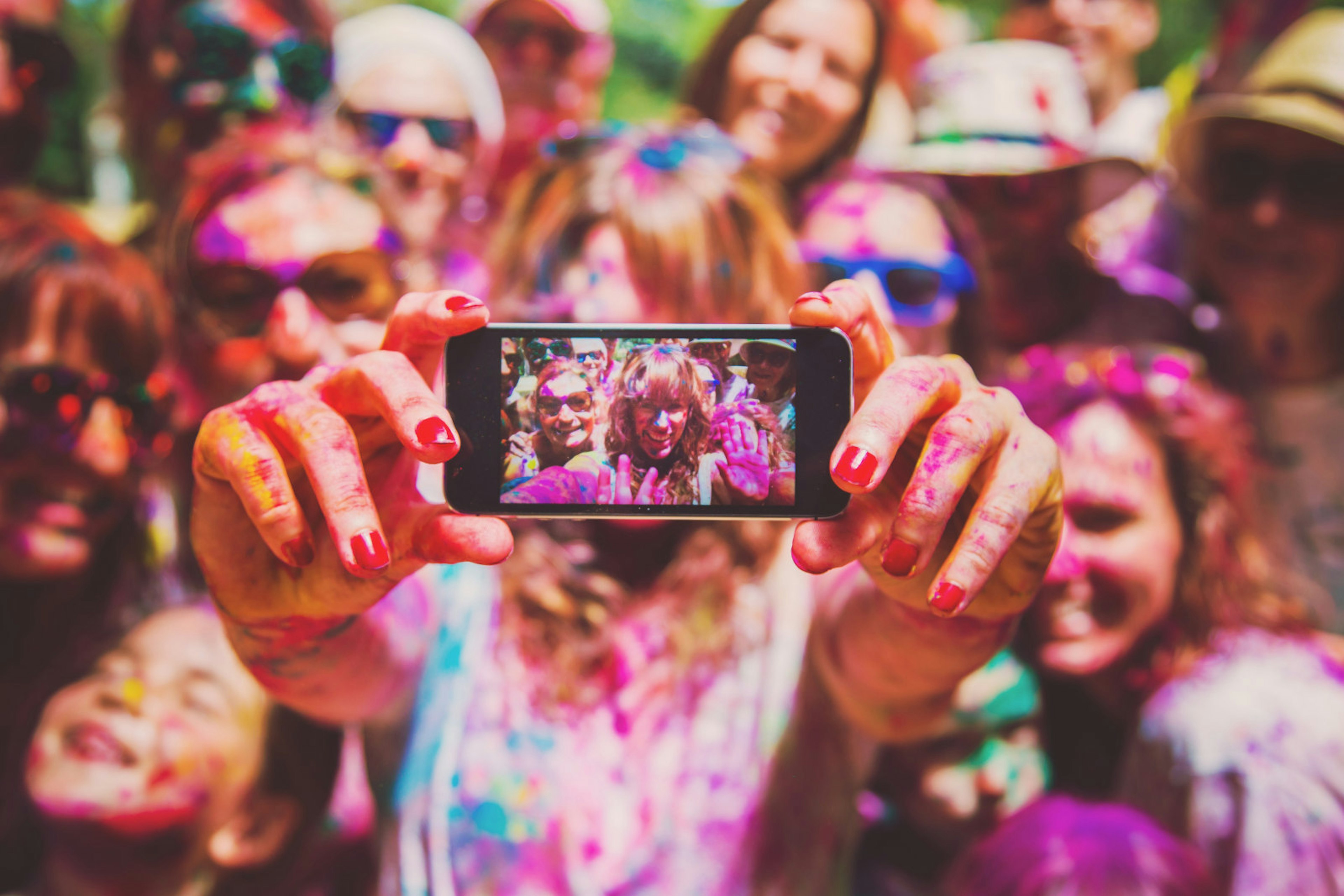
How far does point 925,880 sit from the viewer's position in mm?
2176

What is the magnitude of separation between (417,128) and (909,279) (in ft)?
5.20

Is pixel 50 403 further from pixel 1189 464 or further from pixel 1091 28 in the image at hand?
pixel 1091 28

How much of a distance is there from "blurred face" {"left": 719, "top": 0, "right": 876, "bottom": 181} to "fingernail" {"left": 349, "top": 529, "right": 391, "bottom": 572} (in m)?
2.02

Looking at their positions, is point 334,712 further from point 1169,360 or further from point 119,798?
point 1169,360

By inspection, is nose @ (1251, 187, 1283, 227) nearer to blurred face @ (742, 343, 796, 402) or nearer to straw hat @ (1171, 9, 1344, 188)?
straw hat @ (1171, 9, 1344, 188)

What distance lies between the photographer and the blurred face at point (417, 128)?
8.93 feet

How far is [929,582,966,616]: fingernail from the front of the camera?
1.02 meters

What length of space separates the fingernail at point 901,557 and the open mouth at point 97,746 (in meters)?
1.62

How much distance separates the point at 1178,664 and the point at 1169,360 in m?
0.73

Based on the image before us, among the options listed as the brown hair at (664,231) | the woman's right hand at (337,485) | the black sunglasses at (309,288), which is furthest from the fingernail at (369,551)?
the black sunglasses at (309,288)

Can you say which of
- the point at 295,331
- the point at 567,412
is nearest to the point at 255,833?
the point at 295,331

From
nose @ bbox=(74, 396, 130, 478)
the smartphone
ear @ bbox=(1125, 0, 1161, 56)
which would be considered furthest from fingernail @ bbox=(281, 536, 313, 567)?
ear @ bbox=(1125, 0, 1161, 56)

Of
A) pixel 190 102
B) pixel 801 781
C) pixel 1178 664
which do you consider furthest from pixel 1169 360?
pixel 190 102

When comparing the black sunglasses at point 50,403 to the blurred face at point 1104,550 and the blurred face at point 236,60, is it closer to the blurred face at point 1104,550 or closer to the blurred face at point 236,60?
the blurred face at point 236,60
